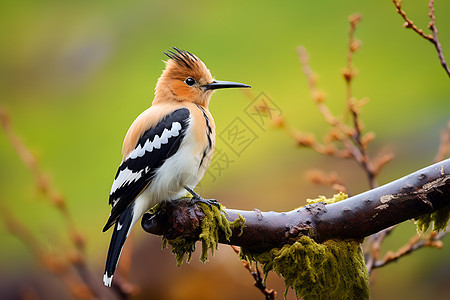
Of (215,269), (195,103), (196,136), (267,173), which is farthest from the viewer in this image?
(267,173)

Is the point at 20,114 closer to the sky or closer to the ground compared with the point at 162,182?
closer to the ground

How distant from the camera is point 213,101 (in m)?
4.39

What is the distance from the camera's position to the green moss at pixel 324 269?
1.56 meters

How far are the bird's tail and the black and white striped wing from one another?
0.10ft

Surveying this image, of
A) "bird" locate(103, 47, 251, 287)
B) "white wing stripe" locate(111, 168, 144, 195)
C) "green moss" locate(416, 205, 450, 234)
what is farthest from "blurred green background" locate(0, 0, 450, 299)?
"green moss" locate(416, 205, 450, 234)

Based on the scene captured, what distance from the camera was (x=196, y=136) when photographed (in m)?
1.96

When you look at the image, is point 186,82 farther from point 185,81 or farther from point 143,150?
point 143,150

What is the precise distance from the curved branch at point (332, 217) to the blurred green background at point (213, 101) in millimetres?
1733

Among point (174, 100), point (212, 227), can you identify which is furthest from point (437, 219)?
point (174, 100)

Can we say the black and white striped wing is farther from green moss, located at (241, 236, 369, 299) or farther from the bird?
green moss, located at (241, 236, 369, 299)

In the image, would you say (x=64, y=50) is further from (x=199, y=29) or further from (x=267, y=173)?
(x=267, y=173)

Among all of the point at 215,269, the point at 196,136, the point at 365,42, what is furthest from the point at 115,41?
the point at 196,136

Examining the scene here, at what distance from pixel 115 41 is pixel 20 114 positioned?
49.3 inches

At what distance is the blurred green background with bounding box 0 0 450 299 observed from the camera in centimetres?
345
